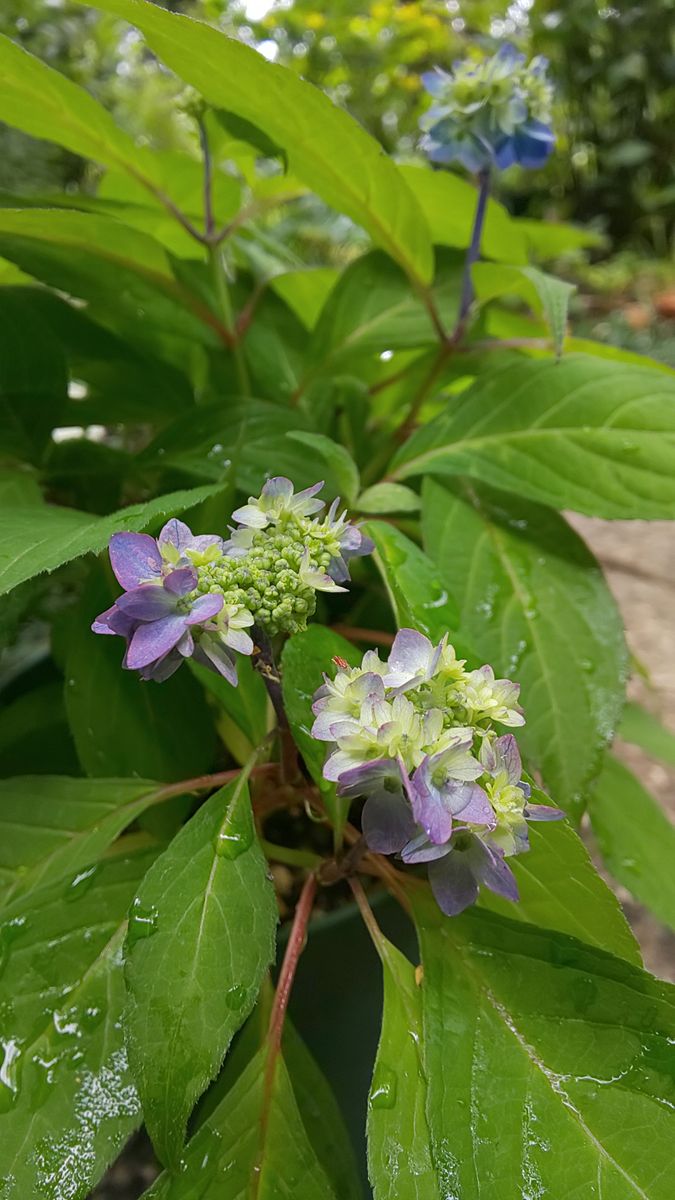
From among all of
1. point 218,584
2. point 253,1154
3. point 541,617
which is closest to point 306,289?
point 541,617

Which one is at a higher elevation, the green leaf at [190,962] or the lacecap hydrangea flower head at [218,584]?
the lacecap hydrangea flower head at [218,584]

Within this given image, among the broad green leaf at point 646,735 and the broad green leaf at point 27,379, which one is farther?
the broad green leaf at point 646,735

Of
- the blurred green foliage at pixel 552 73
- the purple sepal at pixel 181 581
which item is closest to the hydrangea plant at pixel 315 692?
the purple sepal at pixel 181 581

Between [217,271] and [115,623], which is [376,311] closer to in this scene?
[217,271]

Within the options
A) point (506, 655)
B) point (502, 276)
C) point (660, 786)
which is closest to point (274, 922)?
point (506, 655)

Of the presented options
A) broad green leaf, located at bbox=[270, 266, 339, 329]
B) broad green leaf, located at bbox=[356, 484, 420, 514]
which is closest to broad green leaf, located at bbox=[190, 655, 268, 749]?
broad green leaf, located at bbox=[356, 484, 420, 514]

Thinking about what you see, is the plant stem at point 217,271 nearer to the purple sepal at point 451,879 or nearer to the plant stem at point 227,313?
the plant stem at point 227,313
